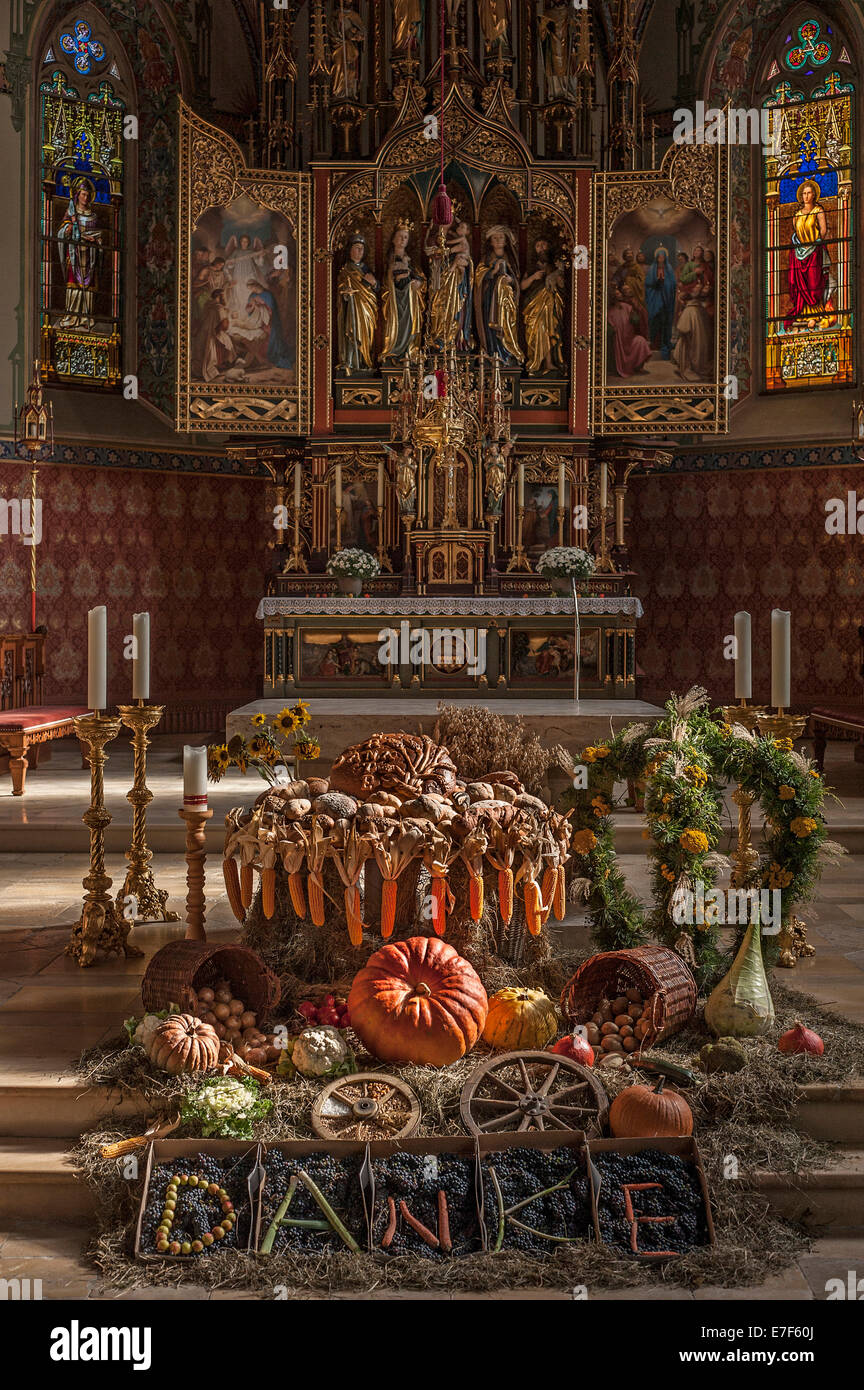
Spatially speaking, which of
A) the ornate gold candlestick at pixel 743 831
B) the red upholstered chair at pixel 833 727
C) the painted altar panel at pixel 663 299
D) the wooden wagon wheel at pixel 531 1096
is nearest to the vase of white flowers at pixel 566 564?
the painted altar panel at pixel 663 299

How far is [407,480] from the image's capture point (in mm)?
12078

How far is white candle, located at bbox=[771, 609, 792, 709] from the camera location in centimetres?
536

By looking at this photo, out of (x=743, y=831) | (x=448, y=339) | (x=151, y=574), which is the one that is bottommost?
(x=743, y=831)

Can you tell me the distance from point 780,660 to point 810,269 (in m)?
10.2

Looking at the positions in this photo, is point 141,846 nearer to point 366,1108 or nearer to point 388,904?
point 388,904

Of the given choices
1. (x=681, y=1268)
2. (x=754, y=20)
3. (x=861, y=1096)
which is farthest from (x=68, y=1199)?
(x=754, y=20)

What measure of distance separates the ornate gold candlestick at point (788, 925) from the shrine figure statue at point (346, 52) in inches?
364

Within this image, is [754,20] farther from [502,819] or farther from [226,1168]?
[226,1168]

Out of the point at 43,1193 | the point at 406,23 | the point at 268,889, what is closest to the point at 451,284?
the point at 406,23

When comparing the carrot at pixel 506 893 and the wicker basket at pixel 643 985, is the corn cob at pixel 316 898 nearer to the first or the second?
the carrot at pixel 506 893

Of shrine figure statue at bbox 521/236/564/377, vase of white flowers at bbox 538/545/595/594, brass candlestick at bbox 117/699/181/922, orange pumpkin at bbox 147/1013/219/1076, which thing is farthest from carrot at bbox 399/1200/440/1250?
shrine figure statue at bbox 521/236/564/377

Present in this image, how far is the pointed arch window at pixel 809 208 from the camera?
1403 cm

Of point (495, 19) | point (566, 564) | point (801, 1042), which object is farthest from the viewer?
point (495, 19)

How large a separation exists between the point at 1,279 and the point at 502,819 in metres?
10.4
